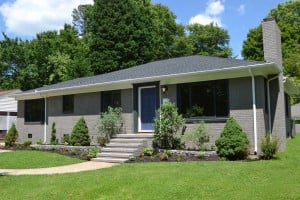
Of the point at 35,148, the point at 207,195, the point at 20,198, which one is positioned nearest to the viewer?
the point at 207,195

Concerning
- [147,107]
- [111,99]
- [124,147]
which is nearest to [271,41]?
[147,107]

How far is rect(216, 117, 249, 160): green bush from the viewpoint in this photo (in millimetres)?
11055

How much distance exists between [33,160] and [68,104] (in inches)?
215

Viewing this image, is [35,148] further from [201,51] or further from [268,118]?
[201,51]

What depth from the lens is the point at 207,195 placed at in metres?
6.78

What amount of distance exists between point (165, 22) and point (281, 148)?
114 ft

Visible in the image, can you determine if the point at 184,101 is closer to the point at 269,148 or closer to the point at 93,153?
the point at 269,148

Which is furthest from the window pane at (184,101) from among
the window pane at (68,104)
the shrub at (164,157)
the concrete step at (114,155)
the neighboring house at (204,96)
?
the window pane at (68,104)

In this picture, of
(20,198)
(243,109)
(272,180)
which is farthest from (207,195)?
(243,109)

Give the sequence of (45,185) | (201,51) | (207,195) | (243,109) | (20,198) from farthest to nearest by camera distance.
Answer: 1. (201,51)
2. (243,109)
3. (45,185)
4. (20,198)
5. (207,195)

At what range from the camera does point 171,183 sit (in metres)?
7.73

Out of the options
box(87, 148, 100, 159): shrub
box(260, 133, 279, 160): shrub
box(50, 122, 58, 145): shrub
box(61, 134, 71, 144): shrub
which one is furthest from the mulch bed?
box(50, 122, 58, 145): shrub

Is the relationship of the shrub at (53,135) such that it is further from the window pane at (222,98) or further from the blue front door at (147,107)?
the window pane at (222,98)

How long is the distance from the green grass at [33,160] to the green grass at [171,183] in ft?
8.21
